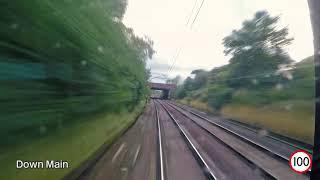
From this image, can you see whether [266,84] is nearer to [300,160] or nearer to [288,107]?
[288,107]

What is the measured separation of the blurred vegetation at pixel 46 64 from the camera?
13.7 feet

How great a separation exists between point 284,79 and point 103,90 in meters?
17.1

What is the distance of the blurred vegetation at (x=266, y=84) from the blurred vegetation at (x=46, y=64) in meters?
12.2

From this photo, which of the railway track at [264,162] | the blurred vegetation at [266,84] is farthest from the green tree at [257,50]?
the railway track at [264,162]

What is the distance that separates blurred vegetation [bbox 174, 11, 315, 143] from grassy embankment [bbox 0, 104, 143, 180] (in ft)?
37.6

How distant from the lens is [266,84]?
23344 millimetres

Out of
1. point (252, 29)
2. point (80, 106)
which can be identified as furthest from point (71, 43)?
point (252, 29)

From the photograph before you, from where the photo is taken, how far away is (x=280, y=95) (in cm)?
2023

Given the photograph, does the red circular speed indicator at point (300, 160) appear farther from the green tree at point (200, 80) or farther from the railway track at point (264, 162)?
the green tree at point (200, 80)

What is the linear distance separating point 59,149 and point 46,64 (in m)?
2.45

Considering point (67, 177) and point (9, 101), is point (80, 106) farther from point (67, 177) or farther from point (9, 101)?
point (9, 101)

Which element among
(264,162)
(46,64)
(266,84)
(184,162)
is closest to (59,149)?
(46,64)

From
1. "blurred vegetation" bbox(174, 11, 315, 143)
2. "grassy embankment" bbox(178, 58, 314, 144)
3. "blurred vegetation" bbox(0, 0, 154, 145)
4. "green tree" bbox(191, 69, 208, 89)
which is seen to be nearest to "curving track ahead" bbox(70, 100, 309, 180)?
"blurred vegetation" bbox(0, 0, 154, 145)

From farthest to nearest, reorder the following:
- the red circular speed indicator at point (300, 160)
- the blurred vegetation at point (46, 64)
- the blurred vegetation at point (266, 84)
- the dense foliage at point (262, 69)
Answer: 1. the dense foliage at point (262, 69)
2. the blurred vegetation at point (266, 84)
3. the blurred vegetation at point (46, 64)
4. the red circular speed indicator at point (300, 160)
